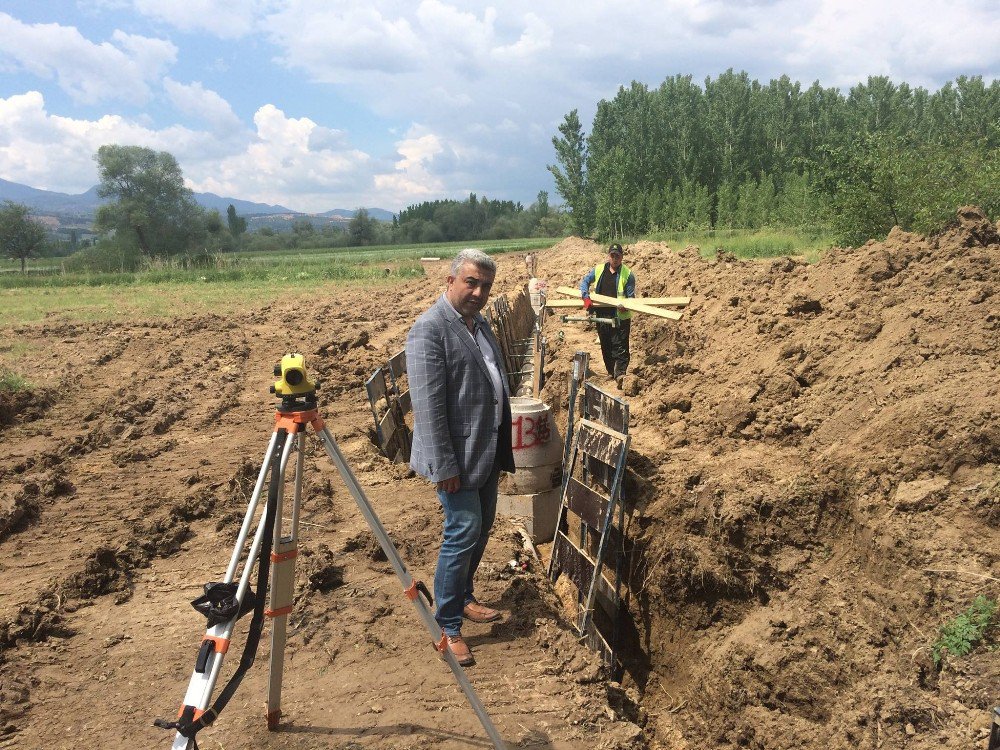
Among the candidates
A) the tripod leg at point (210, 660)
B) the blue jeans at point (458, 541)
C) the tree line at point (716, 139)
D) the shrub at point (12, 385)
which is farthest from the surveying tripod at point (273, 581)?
the tree line at point (716, 139)

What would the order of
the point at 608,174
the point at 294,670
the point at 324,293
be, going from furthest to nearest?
1. the point at 608,174
2. the point at 324,293
3. the point at 294,670

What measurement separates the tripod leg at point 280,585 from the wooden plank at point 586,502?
90.7 inches

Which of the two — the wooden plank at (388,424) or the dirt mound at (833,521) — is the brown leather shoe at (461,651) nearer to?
the dirt mound at (833,521)

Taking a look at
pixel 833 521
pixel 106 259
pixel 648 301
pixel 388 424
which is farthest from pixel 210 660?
pixel 106 259

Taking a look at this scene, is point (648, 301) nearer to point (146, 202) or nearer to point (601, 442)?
point (601, 442)

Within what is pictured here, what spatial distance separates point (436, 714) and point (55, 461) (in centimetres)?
611

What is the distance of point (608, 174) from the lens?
47.4 metres

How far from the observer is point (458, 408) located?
3396 mm

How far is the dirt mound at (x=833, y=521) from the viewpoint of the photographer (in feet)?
11.0

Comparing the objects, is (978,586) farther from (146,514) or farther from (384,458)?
(146,514)

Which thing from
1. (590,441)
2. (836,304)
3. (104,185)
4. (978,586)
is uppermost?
(104,185)

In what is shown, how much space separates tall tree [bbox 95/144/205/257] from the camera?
4859 centimetres

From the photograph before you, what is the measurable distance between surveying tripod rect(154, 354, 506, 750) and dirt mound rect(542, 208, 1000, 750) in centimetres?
175

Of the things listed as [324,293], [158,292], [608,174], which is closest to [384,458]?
[324,293]
